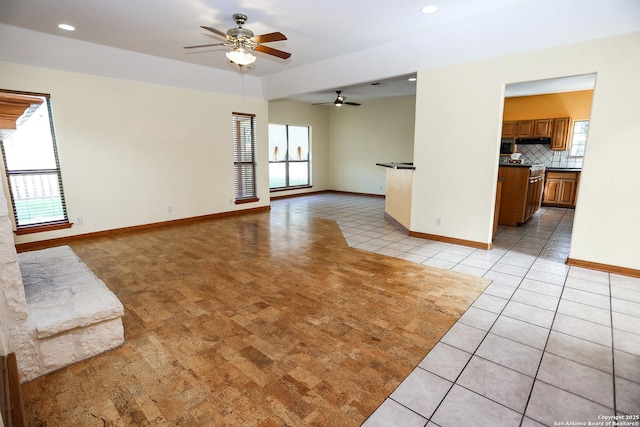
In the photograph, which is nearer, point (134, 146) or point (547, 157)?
point (134, 146)

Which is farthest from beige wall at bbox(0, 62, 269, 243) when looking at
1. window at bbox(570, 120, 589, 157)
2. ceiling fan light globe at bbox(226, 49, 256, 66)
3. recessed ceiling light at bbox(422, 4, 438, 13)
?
window at bbox(570, 120, 589, 157)

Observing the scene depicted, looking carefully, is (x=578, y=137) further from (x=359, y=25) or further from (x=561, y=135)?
(x=359, y=25)

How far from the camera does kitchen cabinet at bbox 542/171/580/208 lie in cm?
694

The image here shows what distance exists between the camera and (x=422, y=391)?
1768mm

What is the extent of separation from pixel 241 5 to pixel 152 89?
9.25ft

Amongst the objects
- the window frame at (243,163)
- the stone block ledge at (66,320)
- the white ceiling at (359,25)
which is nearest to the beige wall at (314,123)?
the window frame at (243,163)

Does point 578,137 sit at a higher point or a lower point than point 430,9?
lower

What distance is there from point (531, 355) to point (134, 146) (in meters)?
5.83

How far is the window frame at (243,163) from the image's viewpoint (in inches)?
264

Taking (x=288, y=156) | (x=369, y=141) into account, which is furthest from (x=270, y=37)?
(x=369, y=141)

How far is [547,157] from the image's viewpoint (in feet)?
25.3

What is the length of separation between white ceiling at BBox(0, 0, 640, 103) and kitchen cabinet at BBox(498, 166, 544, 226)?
7.91ft

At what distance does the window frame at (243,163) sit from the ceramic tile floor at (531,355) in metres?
4.37

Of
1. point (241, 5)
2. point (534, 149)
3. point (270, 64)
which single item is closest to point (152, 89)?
point (270, 64)
